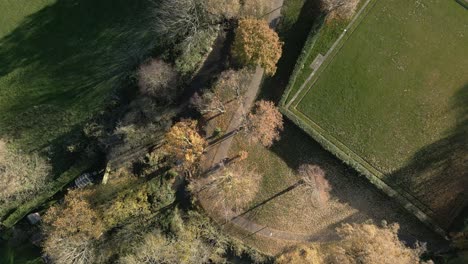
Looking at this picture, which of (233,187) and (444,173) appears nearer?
(233,187)

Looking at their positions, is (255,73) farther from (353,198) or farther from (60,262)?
(60,262)

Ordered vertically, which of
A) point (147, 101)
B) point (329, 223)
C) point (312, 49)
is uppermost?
point (312, 49)

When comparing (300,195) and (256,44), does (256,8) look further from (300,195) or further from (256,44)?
(300,195)

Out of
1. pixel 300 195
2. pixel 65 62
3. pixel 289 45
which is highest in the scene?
pixel 289 45

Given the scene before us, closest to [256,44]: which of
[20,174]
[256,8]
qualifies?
[256,8]

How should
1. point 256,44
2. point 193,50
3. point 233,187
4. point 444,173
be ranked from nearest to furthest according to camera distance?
point 256,44 < point 193,50 < point 233,187 < point 444,173

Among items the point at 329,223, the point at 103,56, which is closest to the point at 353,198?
the point at 329,223

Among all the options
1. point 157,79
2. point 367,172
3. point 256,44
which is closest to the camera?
point 256,44
